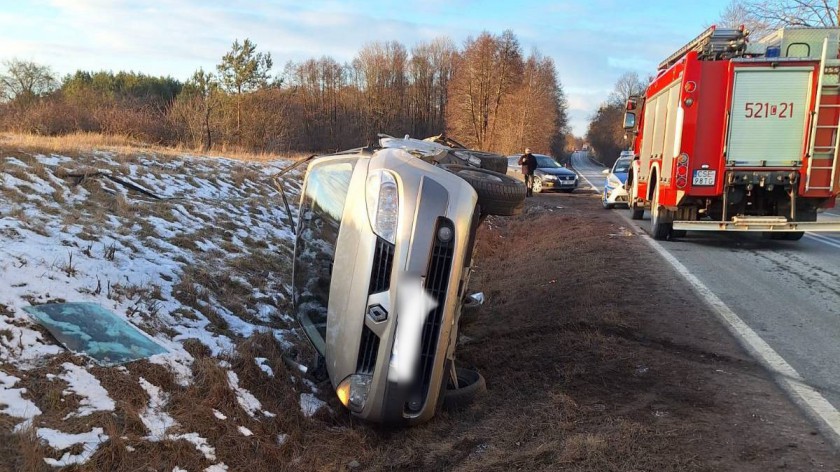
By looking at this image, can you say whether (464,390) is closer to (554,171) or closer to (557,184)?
(557,184)

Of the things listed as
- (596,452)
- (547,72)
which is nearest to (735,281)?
(596,452)

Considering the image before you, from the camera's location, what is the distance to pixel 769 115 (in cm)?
861

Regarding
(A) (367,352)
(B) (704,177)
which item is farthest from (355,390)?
(B) (704,177)

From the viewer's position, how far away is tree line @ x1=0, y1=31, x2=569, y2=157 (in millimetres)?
25047

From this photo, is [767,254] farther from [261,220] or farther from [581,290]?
[261,220]

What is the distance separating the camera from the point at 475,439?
331cm

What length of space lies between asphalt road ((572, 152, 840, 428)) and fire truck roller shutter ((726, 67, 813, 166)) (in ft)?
5.06

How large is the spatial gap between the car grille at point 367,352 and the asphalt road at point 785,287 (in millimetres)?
2818

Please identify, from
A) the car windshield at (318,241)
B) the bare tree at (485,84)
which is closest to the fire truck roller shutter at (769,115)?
the car windshield at (318,241)

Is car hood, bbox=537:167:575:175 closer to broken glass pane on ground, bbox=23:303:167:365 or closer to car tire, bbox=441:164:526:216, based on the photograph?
car tire, bbox=441:164:526:216

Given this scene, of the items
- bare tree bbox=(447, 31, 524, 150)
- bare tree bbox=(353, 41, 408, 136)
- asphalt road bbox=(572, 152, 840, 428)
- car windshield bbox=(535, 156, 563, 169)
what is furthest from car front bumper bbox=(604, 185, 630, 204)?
bare tree bbox=(353, 41, 408, 136)

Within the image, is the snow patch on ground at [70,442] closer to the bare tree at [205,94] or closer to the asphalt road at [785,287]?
the asphalt road at [785,287]

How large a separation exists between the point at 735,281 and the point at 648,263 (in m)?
1.30

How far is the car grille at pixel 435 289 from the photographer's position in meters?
3.26
